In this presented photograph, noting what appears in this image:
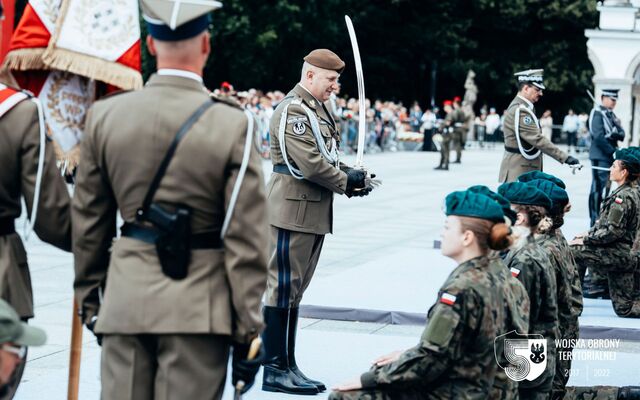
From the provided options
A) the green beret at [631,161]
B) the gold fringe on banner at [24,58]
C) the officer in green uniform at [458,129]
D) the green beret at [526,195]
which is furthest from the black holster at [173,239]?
the officer in green uniform at [458,129]

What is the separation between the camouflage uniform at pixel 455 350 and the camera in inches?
193

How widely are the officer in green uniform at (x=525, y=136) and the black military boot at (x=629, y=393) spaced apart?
492cm

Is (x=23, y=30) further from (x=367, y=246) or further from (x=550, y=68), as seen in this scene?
(x=550, y=68)

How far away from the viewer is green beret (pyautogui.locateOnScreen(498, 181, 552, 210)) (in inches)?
272

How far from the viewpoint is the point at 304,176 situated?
7480 millimetres

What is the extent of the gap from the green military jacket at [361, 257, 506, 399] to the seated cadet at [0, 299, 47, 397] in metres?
1.66

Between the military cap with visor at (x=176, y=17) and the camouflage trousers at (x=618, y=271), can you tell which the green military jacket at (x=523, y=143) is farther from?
the military cap with visor at (x=176, y=17)

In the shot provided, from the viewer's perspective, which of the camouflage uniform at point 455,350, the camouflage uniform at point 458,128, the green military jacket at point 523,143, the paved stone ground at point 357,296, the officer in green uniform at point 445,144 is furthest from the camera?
the camouflage uniform at point 458,128

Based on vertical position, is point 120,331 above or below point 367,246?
above

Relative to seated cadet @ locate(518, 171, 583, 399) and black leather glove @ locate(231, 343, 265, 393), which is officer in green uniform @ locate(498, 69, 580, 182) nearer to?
seated cadet @ locate(518, 171, 583, 399)

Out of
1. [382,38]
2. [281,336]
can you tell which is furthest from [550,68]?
[281,336]

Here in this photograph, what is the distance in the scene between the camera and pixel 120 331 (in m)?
4.31

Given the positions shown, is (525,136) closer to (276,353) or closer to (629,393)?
(629,393)

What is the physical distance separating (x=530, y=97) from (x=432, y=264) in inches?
82.1
